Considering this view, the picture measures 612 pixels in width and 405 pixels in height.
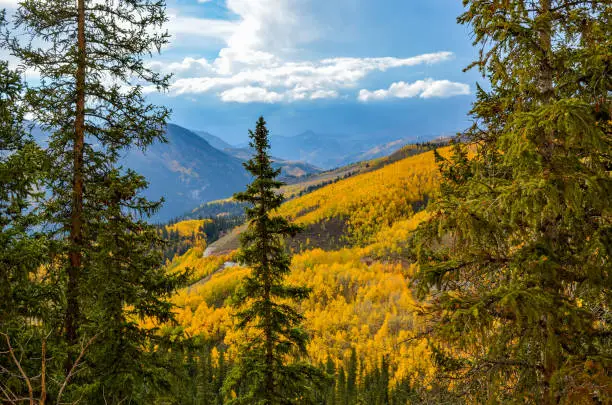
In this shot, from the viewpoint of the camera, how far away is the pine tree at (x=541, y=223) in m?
4.37

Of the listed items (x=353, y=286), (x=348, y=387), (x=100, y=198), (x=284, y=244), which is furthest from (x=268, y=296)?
(x=353, y=286)

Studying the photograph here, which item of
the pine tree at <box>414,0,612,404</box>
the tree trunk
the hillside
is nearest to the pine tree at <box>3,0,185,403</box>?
the tree trunk

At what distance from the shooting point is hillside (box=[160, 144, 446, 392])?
272 feet

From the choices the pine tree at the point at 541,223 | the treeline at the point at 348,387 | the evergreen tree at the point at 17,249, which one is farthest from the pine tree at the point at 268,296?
the treeline at the point at 348,387

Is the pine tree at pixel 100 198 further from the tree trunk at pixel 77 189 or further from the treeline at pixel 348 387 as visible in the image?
the treeline at pixel 348 387

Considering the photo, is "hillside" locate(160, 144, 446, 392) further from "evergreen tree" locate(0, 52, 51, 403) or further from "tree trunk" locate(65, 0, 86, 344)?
"evergreen tree" locate(0, 52, 51, 403)

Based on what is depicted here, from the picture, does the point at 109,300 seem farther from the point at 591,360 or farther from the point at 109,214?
the point at 591,360

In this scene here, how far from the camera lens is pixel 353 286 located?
394 ft

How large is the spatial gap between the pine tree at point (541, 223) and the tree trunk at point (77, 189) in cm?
819

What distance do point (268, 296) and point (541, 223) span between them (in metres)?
7.72

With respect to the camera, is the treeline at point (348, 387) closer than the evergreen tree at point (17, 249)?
No

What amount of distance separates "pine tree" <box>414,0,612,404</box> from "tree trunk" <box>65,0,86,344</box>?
322 inches

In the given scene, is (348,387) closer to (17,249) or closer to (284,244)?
(284,244)

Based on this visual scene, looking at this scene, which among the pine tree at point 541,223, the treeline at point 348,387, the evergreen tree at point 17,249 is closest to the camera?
the pine tree at point 541,223
